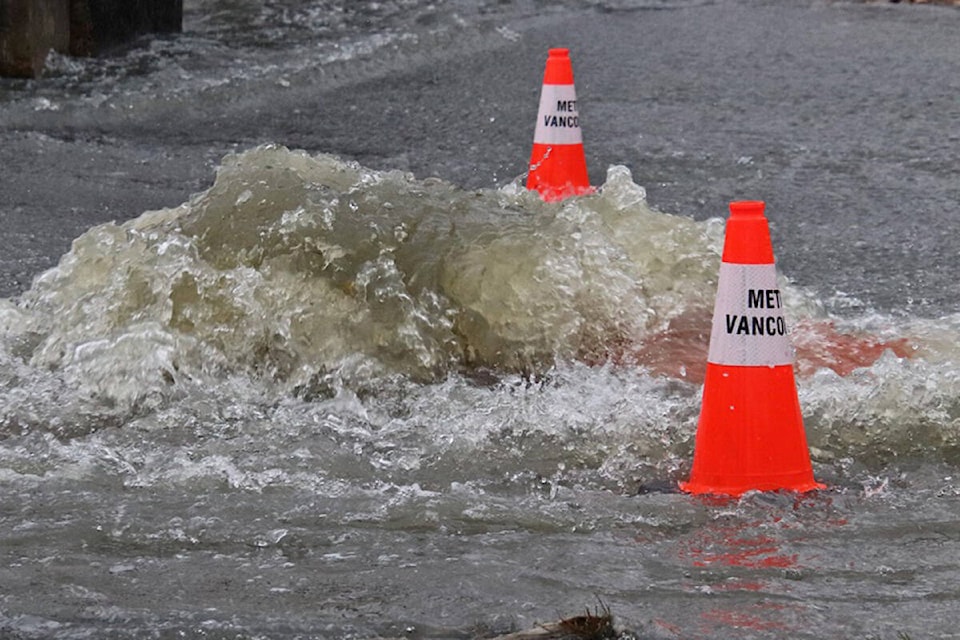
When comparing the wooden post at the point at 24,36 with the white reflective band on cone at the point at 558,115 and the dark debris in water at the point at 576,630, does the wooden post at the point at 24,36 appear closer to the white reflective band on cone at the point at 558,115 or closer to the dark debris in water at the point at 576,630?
the white reflective band on cone at the point at 558,115

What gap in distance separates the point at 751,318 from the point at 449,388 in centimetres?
147

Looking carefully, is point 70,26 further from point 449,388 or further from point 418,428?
point 418,428

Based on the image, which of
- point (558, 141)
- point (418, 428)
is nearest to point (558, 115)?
point (558, 141)

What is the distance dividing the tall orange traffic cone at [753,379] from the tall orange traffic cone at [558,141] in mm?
3792

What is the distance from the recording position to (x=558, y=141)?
8953 millimetres

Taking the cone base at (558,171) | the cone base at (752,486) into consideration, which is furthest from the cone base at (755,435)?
the cone base at (558,171)

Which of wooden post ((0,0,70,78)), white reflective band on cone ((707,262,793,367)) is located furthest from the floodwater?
wooden post ((0,0,70,78))

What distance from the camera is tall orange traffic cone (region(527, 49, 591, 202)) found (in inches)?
352

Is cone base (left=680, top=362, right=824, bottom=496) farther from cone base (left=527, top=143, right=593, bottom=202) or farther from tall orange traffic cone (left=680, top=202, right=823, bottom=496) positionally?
cone base (left=527, top=143, right=593, bottom=202)

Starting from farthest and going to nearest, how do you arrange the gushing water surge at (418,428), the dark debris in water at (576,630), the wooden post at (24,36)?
1. the wooden post at (24,36)
2. the gushing water surge at (418,428)
3. the dark debris in water at (576,630)

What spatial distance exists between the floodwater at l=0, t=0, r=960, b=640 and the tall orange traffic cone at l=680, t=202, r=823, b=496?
12 centimetres

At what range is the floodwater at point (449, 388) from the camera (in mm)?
4324

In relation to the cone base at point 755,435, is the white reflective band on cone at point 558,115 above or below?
above

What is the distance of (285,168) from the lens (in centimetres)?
720
